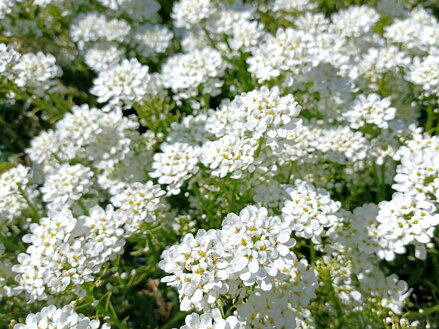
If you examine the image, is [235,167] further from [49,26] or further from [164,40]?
[49,26]

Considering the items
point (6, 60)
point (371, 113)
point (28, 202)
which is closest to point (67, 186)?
point (28, 202)

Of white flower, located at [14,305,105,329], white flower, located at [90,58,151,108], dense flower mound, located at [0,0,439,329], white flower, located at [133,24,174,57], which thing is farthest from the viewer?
white flower, located at [133,24,174,57]

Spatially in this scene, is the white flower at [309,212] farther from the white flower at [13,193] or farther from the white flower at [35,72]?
the white flower at [35,72]

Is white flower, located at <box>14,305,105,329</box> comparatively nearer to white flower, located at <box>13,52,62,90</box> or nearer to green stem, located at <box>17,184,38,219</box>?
green stem, located at <box>17,184,38,219</box>

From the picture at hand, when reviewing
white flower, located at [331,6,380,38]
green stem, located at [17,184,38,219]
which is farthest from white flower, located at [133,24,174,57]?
green stem, located at [17,184,38,219]

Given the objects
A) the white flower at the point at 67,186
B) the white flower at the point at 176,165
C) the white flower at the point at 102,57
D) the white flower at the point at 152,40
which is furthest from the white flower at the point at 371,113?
the white flower at the point at 102,57

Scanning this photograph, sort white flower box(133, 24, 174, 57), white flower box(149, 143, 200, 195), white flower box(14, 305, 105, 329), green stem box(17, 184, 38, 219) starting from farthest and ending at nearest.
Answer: white flower box(133, 24, 174, 57) < green stem box(17, 184, 38, 219) < white flower box(149, 143, 200, 195) < white flower box(14, 305, 105, 329)

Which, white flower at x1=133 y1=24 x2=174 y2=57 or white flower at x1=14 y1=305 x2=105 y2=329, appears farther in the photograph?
white flower at x1=133 y1=24 x2=174 y2=57

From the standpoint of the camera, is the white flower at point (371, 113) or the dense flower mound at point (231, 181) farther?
the white flower at point (371, 113)

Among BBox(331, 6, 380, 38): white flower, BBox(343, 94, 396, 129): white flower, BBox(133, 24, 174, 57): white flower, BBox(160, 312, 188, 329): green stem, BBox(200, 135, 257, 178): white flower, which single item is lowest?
BBox(160, 312, 188, 329): green stem
